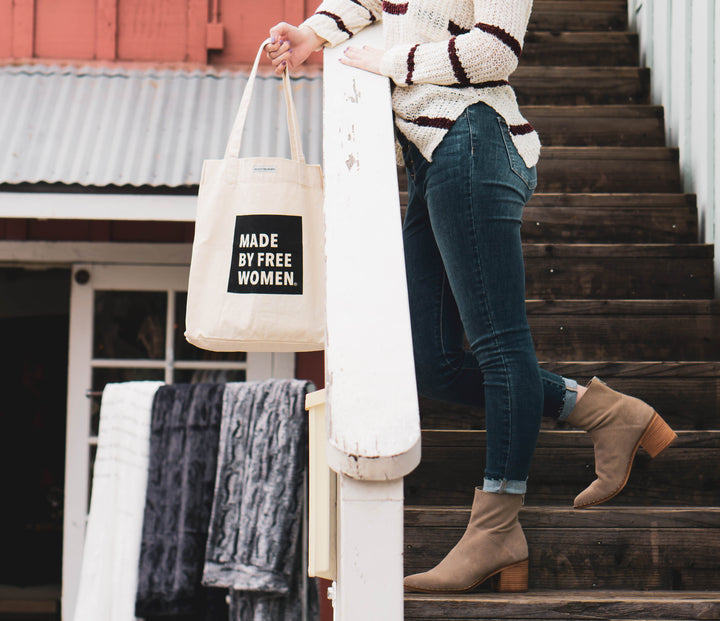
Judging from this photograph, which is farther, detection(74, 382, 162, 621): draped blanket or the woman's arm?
detection(74, 382, 162, 621): draped blanket

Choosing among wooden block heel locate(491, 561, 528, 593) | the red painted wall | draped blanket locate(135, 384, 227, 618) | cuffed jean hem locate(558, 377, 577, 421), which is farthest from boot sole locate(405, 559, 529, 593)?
the red painted wall

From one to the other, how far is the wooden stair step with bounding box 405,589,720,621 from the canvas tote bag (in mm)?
574

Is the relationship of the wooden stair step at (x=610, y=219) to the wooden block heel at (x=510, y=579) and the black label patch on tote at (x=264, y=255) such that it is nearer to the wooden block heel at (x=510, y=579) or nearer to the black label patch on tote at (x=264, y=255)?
the black label patch on tote at (x=264, y=255)

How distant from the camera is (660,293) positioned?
2.74 meters

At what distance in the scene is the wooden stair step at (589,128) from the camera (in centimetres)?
339

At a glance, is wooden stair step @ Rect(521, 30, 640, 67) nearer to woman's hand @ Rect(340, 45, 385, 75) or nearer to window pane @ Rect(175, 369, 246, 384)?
window pane @ Rect(175, 369, 246, 384)

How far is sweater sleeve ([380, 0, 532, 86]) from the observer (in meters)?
1.54

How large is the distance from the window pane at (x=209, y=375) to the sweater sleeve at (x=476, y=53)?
2810mm

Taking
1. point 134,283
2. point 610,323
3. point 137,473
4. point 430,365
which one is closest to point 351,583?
point 430,365

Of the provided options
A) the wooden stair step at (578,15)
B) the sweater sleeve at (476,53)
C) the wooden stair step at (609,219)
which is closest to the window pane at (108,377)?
the wooden stair step at (609,219)

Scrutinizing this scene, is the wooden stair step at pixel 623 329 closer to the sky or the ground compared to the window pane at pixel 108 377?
closer to the ground

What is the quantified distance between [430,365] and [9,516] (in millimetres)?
5958

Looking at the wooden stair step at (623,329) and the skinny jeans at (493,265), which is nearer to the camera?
the skinny jeans at (493,265)

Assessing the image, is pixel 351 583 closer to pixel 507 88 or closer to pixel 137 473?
pixel 507 88
